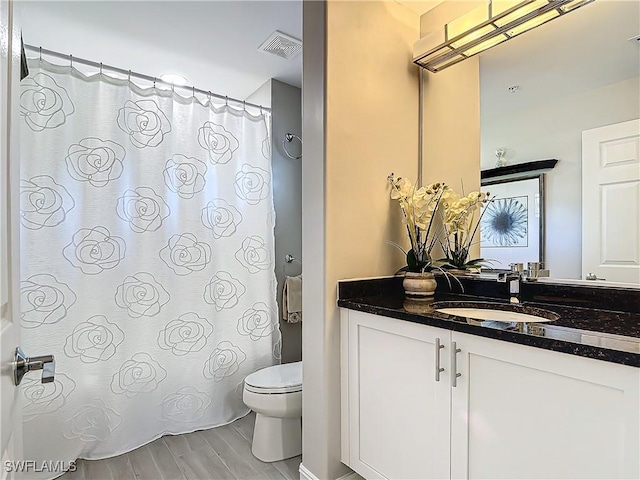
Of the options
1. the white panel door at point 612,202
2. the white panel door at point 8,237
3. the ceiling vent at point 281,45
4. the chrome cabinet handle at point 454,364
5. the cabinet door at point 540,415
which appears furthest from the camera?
the ceiling vent at point 281,45

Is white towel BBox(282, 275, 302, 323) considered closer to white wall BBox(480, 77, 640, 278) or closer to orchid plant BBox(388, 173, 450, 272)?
orchid plant BBox(388, 173, 450, 272)

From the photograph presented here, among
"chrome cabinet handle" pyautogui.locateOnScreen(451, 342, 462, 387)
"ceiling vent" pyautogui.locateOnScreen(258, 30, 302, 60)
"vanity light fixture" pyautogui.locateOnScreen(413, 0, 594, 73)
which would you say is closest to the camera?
"chrome cabinet handle" pyautogui.locateOnScreen(451, 342, 462, 387)

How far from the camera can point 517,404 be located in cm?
106

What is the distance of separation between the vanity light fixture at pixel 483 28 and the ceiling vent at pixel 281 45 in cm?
77

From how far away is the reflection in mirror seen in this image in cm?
136

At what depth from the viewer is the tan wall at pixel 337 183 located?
1.59 metres

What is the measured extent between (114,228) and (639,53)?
8.11ft

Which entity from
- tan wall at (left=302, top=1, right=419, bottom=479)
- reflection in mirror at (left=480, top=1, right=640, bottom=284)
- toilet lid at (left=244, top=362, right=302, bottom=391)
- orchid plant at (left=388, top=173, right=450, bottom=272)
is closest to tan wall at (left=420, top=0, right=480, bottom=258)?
reflection in mirror at (left=480, top=1, right=640, bottom=284)

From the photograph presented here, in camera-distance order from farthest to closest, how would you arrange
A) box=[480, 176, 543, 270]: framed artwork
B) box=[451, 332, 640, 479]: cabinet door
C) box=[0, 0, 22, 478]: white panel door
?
box=[480, 176, 543, 270]: framed artwork < box=[451, 332, 640, 479]: cabinet door < box=[0, 0, 22, 478]: white panel door

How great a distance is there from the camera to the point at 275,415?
1909mm

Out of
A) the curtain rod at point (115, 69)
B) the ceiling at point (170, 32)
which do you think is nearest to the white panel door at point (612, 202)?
the ceiling at point (170, 32)

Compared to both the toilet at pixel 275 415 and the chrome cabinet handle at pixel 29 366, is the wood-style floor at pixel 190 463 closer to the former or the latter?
the toilet at pixel 275 415

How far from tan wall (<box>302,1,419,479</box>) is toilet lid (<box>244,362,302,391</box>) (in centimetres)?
27

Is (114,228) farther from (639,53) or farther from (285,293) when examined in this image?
(639,53)
